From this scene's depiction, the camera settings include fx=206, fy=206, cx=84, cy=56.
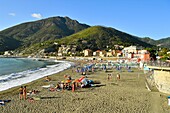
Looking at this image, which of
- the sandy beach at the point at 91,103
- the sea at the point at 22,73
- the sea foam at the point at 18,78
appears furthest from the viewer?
the sea at the point at 22,73

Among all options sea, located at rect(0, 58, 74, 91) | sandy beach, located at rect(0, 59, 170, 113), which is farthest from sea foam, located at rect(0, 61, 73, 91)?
sandy beach, located at rect(0, 59, 170, 113)

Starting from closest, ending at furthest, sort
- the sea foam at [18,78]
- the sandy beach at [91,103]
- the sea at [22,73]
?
the sandy beach at [91,103] < the sea foam at [18,78] < the sea at [22,73]

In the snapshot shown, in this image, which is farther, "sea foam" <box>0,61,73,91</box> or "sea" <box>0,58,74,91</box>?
"sea" <box>0,58,74,91</box>

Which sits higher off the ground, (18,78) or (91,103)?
(18,78)

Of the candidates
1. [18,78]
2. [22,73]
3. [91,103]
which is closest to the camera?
[91,103]

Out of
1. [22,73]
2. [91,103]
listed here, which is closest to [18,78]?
[22,73]

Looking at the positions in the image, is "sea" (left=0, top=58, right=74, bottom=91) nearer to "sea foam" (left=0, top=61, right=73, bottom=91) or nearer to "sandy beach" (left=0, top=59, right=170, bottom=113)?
"sea foam" (left=0, top=61, right=73, bottom=91)

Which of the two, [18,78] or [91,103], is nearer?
[91,103]

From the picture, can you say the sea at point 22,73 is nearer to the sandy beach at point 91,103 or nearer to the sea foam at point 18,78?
the sea foam at point 18,78

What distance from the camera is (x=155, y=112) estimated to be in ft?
49.0

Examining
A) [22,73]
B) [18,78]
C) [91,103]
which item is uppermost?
[22,73]

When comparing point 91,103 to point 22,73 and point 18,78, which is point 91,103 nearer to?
point 18,78

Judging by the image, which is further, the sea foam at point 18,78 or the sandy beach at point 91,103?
the sea foam at point 18,78

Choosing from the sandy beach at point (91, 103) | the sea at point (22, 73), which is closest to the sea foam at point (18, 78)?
the sea at point (22, 73)
